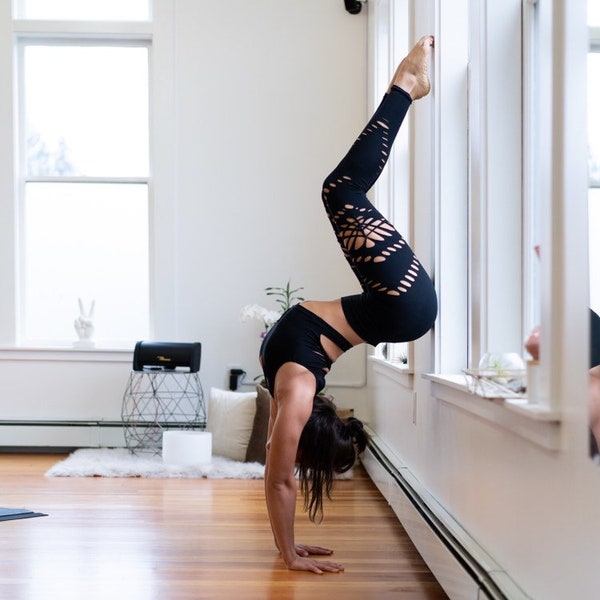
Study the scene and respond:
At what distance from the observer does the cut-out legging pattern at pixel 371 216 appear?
280 centimetres

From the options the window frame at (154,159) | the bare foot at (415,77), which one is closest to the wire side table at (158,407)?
the window frame at (154,159)

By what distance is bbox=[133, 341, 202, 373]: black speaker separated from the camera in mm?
5258

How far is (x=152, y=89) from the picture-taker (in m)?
5.77

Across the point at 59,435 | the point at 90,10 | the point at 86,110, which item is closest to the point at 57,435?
the point at 59,435

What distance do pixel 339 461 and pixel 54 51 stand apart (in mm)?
3907

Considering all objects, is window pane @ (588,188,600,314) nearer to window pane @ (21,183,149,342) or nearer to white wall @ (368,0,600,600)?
white wall @ (368,0,600,600)

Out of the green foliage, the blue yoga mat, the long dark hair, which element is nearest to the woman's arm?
the long dark hair

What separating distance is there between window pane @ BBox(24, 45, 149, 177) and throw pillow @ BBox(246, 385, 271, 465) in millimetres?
1736

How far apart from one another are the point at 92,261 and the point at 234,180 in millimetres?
1047

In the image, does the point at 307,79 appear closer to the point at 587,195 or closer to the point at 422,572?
the point at 422,572

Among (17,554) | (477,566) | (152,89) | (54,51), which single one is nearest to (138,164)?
(152,89)

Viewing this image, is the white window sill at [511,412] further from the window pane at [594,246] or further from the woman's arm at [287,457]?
the woman's arm at [287,457]

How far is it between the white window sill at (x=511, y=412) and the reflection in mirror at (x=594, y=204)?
110 millimetres

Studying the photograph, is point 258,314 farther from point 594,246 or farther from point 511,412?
point 594,246
